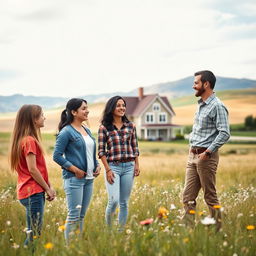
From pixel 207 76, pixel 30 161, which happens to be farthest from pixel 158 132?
pixel 30 161

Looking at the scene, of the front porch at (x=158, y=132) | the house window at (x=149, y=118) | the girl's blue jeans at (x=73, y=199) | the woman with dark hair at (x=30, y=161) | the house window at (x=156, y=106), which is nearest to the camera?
the woman with dark hair at (x=30, y=161)

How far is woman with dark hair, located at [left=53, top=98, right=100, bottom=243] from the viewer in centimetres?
502

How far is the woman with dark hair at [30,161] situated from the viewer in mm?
4766

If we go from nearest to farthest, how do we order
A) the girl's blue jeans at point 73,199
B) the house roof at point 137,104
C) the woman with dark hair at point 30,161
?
1. the woman with dark hair at point 30,161
2. the girl's blue jeans at point 73,199
3. the house roof at point 137,104

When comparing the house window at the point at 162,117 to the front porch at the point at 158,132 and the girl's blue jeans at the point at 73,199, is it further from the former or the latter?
the girl's blue jeans at the point at 73,199

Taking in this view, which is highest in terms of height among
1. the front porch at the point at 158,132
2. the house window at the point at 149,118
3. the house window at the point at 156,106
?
the house window at the point at 156,106

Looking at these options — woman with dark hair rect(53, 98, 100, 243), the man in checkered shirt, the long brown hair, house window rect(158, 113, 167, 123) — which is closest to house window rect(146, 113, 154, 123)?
house window rect(158, 113, 167, 123)

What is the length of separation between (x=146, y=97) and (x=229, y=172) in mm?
39501

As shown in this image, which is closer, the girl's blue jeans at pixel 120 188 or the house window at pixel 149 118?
the girl's blue jeans at pixel 120 188

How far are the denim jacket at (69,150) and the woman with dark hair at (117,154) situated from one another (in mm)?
464

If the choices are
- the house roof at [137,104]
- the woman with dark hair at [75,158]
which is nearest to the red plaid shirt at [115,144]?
the woman with dark hair at [75,158]

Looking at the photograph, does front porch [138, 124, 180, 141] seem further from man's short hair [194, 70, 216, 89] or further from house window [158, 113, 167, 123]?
man's short hair [194, 70, 216, 89]

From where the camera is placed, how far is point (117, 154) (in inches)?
220

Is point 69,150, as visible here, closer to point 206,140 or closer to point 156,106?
point 206,140
